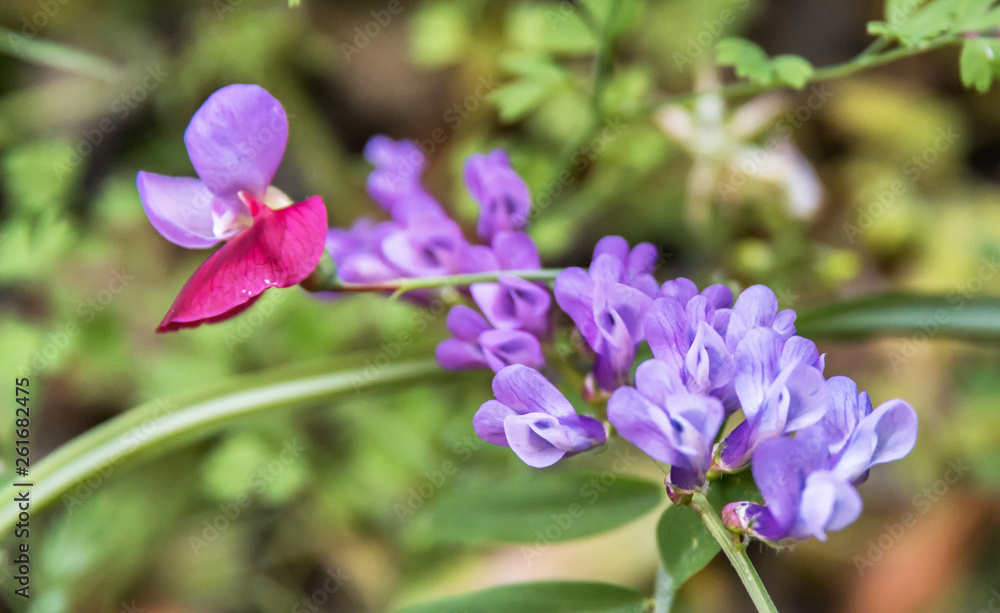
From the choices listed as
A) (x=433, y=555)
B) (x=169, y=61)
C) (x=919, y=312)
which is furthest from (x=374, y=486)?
(x=169, y=61)

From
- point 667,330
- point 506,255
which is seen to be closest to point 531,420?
point 667,330

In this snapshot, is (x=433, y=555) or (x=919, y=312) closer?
(x=919, y=312)

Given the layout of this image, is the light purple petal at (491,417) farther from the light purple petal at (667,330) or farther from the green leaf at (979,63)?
the green leaf at (979,63)

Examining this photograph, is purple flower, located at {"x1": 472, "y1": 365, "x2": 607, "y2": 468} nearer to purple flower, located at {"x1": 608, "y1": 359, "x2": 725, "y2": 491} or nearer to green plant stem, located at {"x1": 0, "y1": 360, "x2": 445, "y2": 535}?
purple flower, located at {"x1": 608, "y1": 359, "x2": 725, "y2": 491}

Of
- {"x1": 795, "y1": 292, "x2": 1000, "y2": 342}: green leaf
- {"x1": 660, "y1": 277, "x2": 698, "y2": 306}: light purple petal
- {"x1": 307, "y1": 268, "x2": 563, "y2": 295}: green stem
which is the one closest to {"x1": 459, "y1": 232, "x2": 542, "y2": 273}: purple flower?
{"x1": 307, "y1": 268, "x2": 563, "y2": 295}: green stem

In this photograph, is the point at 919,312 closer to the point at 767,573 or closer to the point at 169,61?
the point at 767,573

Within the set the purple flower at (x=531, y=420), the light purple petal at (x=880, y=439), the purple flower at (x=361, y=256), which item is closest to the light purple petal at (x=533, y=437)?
the purple flower at (x=531, y=420)
